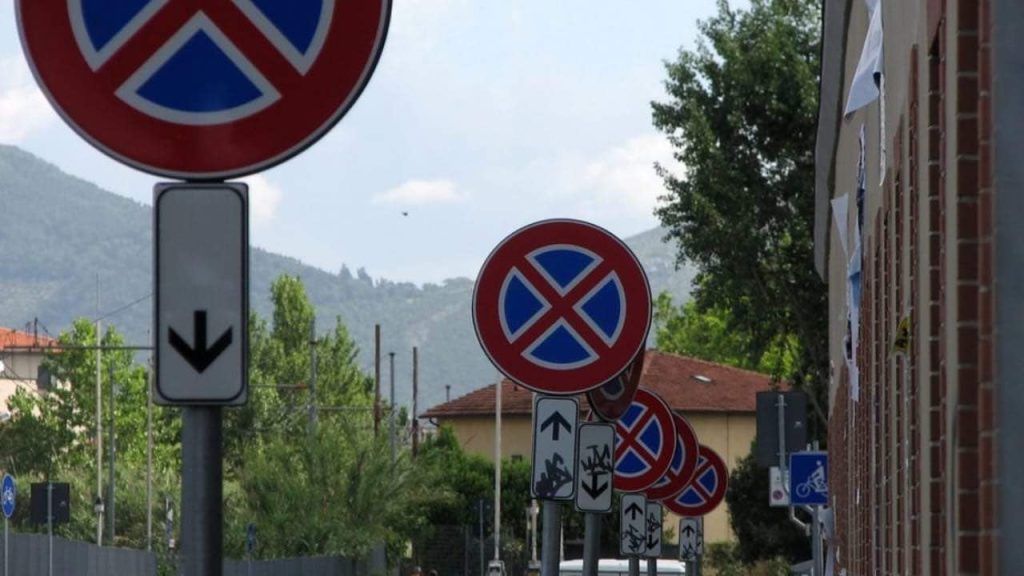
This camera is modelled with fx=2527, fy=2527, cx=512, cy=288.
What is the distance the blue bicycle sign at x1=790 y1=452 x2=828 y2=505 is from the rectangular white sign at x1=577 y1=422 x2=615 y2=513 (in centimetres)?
Result: 1219

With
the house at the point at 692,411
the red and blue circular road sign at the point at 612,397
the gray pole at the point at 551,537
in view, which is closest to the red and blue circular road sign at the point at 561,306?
the gray pole at the point at 551,537

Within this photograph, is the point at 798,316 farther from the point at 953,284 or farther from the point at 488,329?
the point at 953,284

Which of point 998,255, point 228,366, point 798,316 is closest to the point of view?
point 228,366

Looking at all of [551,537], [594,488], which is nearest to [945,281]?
[551,537]

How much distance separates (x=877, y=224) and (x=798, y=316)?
33.8m

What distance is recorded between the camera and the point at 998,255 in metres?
6.57

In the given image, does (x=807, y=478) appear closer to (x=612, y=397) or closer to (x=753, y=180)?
(x=612, y=397)

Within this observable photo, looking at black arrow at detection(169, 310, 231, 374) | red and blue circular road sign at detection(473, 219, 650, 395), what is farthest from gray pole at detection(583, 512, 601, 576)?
black arrow at detection(169, 310, 231, 374)

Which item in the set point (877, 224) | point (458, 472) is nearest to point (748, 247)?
point (877, 224)

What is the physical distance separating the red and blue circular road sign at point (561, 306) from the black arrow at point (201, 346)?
22.6ft

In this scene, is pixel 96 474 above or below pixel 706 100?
below

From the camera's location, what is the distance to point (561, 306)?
41.1 feet

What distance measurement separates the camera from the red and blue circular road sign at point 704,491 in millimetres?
25922

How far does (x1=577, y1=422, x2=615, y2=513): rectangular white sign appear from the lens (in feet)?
48.1
